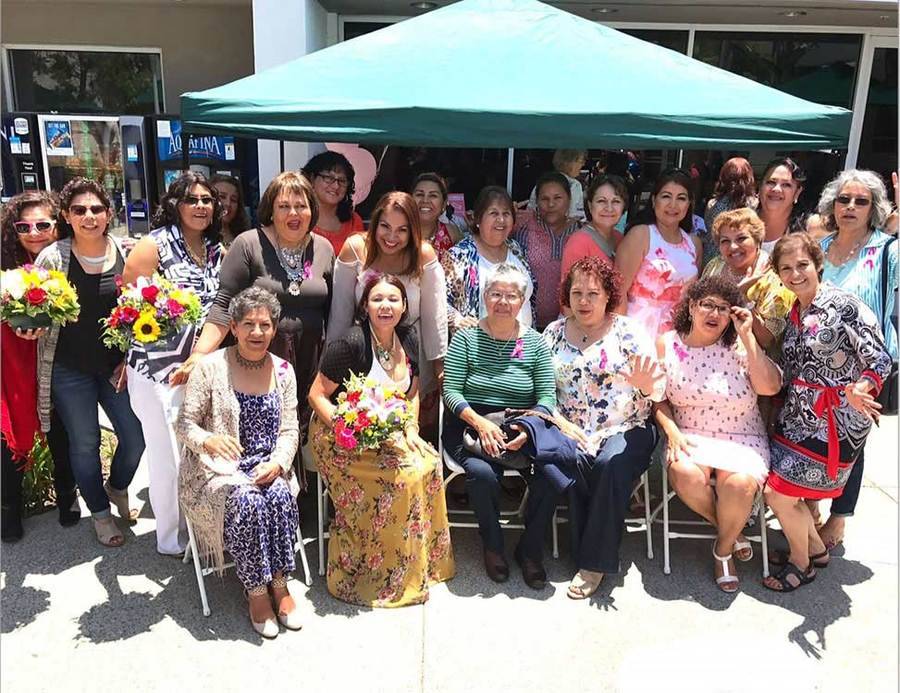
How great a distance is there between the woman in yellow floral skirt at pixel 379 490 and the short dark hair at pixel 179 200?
94cm

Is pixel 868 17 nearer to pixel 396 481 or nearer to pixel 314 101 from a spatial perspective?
pixel 314 101

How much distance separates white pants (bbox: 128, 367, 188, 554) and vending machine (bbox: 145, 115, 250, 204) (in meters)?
4.78

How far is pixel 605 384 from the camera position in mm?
3699

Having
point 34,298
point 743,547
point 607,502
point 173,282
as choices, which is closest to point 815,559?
point 743,547

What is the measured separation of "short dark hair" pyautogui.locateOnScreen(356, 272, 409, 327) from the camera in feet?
11.8

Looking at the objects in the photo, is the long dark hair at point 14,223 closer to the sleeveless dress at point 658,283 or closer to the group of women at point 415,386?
the group of women at point 415,386

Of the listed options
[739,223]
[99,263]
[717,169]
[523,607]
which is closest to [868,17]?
[717,169]

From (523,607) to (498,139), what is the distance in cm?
244

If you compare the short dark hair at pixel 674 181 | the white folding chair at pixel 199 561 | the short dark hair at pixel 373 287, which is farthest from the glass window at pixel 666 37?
the white folding chair at pixel 199 561

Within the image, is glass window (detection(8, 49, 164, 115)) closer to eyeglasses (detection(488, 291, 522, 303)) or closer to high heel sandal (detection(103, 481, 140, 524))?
high heel sandal (detection(103, 481, 140, 524))

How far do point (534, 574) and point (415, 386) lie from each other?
1.12 m

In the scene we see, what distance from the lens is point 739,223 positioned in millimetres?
3893

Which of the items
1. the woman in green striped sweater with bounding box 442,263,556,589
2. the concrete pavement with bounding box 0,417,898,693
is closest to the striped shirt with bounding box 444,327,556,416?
the woman in green striped sweater with bounding box 442,263,556,589

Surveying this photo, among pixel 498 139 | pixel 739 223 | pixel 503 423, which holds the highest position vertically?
pixel 498 139
